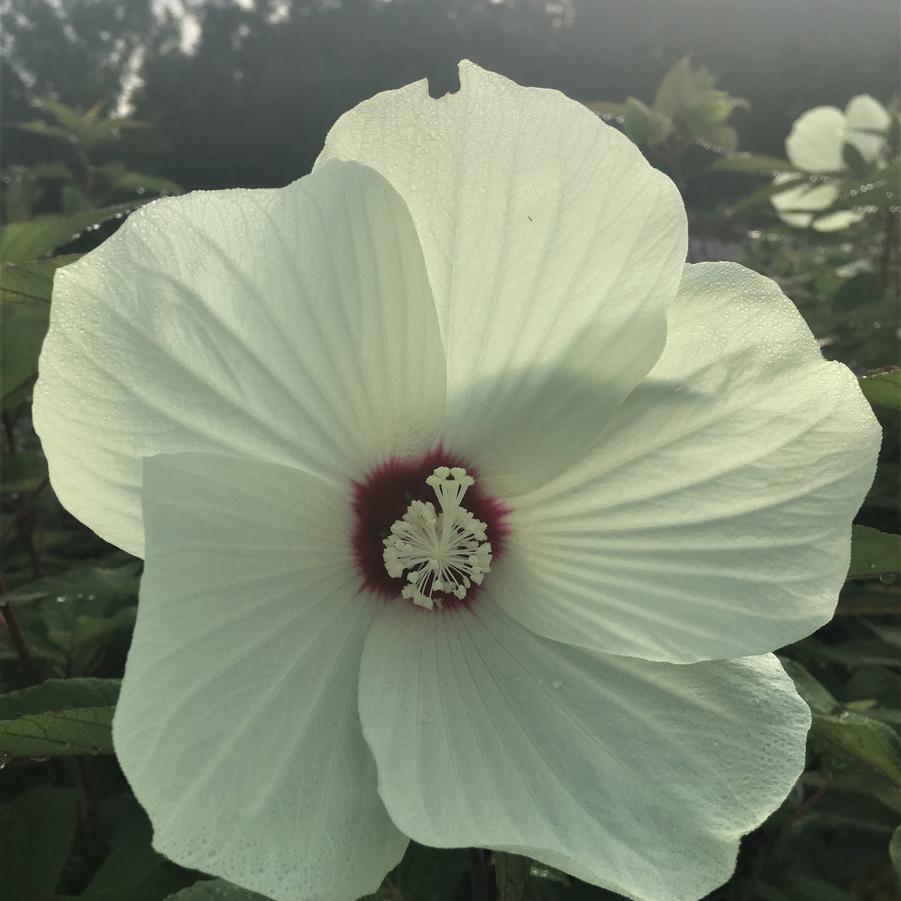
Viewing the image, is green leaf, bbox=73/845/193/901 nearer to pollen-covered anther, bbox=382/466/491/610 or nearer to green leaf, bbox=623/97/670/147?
pollen-covered anther, bbox=382/466/491/610

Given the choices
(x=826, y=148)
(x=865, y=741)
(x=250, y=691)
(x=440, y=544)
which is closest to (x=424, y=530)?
(x=440, y=544)

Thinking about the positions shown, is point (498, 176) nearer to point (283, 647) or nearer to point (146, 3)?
point (283, 647)

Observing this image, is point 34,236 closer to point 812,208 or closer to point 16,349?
point 16,349

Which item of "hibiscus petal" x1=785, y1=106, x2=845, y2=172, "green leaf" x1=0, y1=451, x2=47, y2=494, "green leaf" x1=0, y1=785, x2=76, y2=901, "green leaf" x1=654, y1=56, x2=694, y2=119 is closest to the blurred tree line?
"hibiscus petal" x1=785, y1=106, x2=845, y2=172

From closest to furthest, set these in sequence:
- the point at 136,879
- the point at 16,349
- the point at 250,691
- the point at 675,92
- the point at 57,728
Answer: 1. the point at 250,691
2. the point at 57,728
3. the point at 136,879
4. the point at 16,349
5. the point at 675,92

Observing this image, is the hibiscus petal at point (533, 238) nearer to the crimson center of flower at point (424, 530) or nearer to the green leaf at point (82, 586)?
the crimson center of flower at point (424, 530)

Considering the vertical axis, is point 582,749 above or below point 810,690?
above

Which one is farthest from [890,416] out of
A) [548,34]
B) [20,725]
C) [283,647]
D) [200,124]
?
[200,124]
